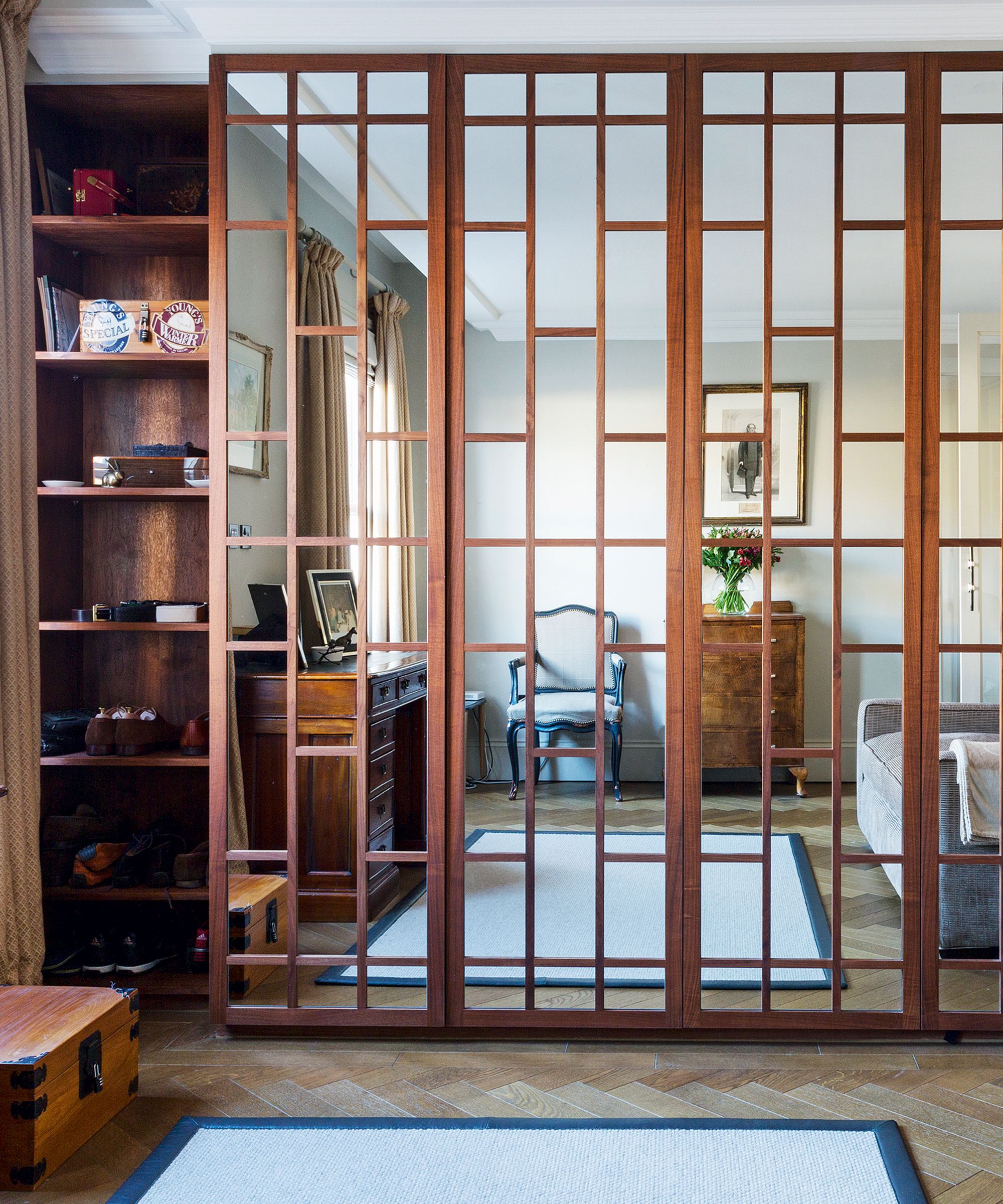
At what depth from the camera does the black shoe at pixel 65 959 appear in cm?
275

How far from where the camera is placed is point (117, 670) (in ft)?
9.96

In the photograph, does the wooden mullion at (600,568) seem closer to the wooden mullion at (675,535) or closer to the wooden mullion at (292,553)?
the wooden mullion at (675,535)

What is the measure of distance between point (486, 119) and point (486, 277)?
408 millimetres

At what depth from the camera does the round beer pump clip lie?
8.91ft

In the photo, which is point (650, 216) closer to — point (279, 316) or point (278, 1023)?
point (279, 316)

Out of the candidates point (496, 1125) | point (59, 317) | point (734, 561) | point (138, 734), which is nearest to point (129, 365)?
point (59, 317)

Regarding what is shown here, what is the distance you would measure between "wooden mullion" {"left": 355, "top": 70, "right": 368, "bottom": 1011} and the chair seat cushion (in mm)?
440

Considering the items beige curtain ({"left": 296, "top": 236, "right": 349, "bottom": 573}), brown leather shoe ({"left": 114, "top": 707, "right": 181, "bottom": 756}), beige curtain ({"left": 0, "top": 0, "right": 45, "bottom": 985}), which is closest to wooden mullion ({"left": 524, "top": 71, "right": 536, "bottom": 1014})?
beige curtain ({"left": 296, "top": 236, "right": 349, "bottom": 573})

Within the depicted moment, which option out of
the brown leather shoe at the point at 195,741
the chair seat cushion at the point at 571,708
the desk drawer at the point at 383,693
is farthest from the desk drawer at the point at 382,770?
the brown leather shoe at the point at 195,741

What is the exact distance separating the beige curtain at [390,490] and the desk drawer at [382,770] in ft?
1.10

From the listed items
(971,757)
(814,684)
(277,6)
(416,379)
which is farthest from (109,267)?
(971,757)

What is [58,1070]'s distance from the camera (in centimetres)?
196

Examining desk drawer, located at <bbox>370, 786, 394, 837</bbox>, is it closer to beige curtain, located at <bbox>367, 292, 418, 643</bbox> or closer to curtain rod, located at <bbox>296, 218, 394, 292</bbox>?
beige curtain, located at <bbox>367, 292, 418, 643</bbox>

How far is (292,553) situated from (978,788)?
1951 millimetres
